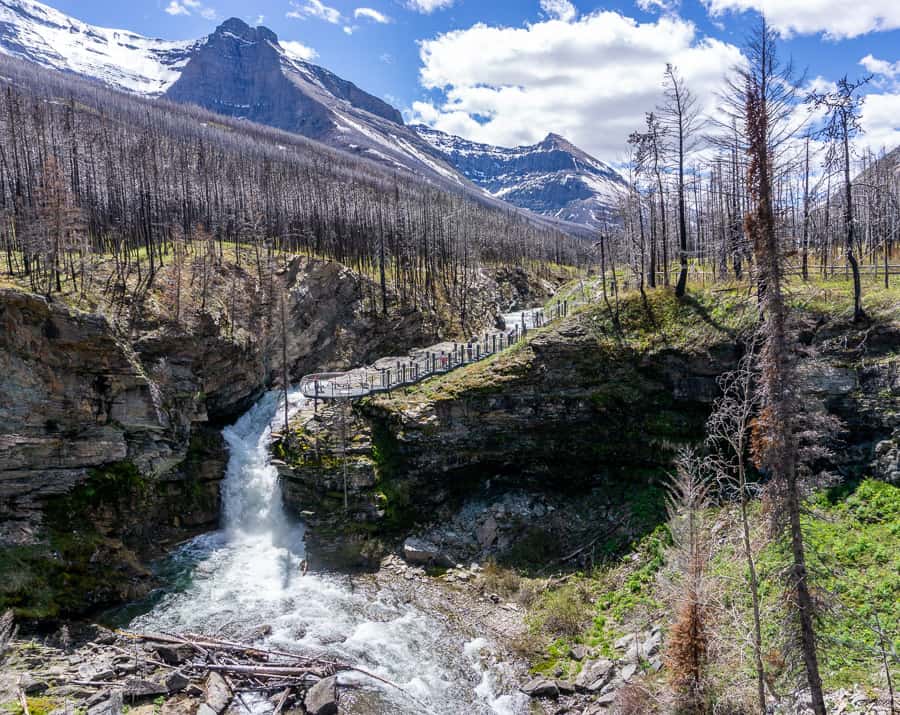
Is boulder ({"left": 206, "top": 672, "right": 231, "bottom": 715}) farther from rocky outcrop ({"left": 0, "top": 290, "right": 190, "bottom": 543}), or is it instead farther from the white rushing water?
rocky outcrop ({"left": 0, "top": 290, "right": 190, "bottom": 543})

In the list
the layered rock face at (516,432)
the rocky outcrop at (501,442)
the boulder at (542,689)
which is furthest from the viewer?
the rocky outcrop at (501,442)

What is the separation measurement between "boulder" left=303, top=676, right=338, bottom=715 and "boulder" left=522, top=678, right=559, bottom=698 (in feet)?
24.4

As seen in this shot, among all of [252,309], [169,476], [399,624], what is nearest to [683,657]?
[399,624]

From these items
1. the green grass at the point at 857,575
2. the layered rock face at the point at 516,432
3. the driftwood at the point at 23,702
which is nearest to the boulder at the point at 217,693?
the driftwood at the point at 23,702

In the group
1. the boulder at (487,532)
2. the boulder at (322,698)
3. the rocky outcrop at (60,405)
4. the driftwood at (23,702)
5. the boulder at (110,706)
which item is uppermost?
the rocky outcrop at (60,405)

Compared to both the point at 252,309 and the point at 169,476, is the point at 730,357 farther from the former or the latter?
the point at 252,309

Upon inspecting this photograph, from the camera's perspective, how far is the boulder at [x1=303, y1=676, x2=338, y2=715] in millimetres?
19094

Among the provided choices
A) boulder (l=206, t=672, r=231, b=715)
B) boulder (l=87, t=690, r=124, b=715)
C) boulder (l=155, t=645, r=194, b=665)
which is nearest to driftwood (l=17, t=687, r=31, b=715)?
boulder (l=87, t=690, r=124, b=715)

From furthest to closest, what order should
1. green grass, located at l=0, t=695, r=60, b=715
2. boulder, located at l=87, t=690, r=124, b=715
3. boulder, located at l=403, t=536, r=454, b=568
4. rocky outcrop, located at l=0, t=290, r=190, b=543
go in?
boulder, located at l=403, t=536, r=454, b=568 < rocky outcrop, located at l=0, t=290, r=190, b=543 < boulder, located at l=87, t=690, r=124, b=715 < green grass, located at l=0, t=695, r=60, b=715

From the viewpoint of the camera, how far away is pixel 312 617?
25250mm

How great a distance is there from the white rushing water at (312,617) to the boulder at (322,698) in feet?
2.05

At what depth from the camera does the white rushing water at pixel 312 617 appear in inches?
805

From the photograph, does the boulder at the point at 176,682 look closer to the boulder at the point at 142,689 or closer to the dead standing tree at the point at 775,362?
the boulder at the point at 142,689

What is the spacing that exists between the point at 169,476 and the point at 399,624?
19.8 metres
